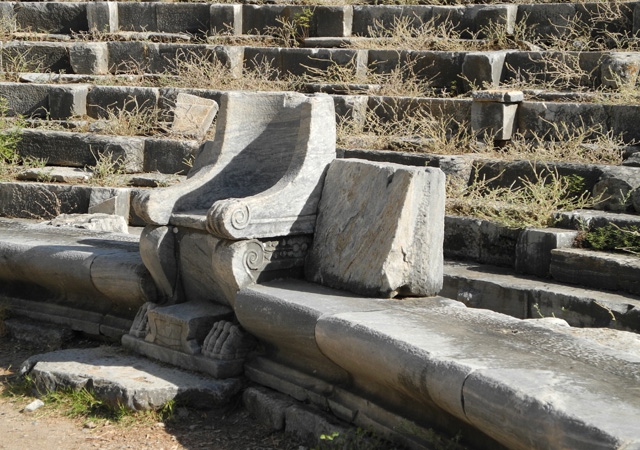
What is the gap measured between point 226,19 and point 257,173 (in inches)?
284

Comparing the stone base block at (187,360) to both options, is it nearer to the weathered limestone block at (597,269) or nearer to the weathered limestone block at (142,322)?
the weathered limestone block at (142,322)

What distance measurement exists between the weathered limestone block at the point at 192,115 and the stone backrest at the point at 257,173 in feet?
14.1

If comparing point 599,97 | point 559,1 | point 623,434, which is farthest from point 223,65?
point 623,434

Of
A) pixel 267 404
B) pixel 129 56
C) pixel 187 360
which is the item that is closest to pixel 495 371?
pixel 267 404

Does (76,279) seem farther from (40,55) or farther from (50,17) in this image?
(50,17)

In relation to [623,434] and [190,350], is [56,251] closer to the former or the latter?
[190,350]

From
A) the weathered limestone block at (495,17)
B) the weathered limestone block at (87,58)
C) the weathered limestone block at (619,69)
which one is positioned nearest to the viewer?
the weathered limestone block at (619,69)

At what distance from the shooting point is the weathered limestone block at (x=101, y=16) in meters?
12.8

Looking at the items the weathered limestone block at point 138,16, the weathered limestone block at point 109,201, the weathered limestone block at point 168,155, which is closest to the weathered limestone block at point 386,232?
the weathered limestone block at point 109,201

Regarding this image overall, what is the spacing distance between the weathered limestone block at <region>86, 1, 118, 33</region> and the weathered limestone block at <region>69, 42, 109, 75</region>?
0.67 metres

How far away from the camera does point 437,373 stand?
3699 millimetres

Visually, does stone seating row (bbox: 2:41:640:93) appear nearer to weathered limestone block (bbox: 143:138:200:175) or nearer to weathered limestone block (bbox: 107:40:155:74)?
weathered limestone block (bbox: 107:40:155:74)

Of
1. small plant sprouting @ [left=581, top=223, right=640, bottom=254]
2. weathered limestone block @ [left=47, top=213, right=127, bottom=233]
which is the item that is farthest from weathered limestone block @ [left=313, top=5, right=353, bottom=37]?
small plant sprouting @ [left=581, top=223, right=640, bottom=254]

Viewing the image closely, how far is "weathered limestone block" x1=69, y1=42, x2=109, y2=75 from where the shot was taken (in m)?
12.2
